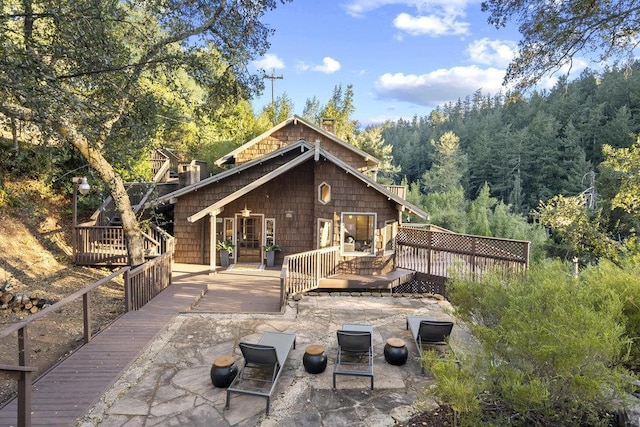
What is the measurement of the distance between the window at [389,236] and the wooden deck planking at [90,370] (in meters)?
7.27

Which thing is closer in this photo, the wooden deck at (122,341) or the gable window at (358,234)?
the wooden deck at (122,341)

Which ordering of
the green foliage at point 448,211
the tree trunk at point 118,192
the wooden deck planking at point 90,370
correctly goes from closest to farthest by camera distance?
the wooden deck planking at point 90,370, the tree trunk at point 118,192, the green foliage at point 448,211

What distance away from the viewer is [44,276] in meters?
10.2

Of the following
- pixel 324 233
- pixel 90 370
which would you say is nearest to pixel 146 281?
pixel 90 370

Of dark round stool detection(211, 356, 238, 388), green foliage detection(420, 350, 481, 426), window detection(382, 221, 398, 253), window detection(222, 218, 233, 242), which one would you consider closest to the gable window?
window detection(382, 221, 398, 253)

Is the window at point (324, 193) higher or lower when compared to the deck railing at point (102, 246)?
higher

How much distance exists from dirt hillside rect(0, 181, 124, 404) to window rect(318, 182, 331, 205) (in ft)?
22.7

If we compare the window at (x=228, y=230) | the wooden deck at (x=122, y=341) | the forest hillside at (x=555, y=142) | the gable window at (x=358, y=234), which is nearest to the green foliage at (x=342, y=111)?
the forest hillside at (x=555, y=142)

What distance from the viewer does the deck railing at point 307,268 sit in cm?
962

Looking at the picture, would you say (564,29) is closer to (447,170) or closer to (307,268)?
(307,268)

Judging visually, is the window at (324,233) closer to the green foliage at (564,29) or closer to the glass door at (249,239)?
the glass door at (249,239)

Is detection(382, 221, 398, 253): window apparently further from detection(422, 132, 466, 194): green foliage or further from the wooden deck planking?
detection(422, 132, 466, 194): green foliage

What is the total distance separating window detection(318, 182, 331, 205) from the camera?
12598mm

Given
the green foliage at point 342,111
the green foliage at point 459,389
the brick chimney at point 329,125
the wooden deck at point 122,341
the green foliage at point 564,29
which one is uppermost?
the green foliage at point 342,111
